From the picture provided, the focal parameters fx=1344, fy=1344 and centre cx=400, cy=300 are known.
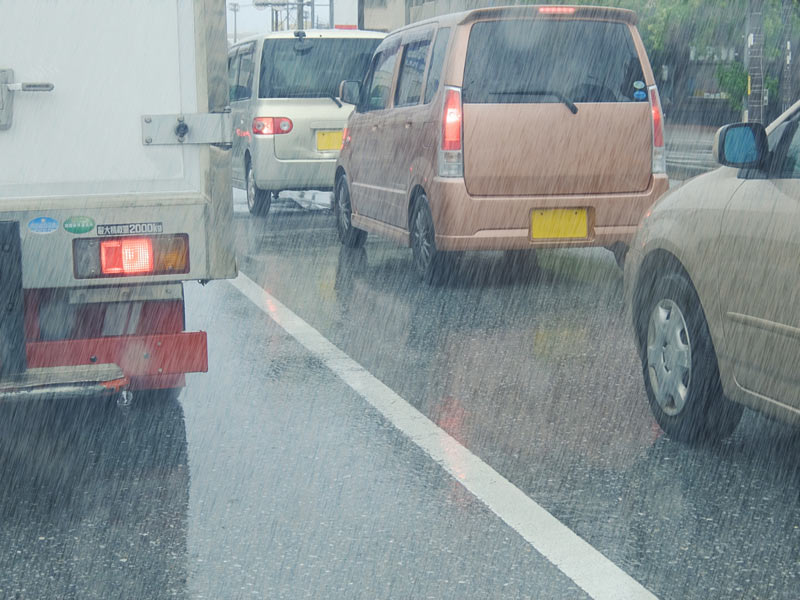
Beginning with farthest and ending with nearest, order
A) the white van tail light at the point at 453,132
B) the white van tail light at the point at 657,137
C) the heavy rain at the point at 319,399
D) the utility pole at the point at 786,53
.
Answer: the utility pole at the point at 786,53
the white van tail light at the point at 657,137
the white van tail light at the point at 453,132
the heavy rain at the point at 319,399

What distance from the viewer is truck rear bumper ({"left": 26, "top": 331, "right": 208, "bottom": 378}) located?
5.16 metres

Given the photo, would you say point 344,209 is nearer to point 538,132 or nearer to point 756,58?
point 538,132

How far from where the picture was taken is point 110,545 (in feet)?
13.9

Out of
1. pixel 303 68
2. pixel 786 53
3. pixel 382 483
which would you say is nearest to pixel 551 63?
pixel 382 483

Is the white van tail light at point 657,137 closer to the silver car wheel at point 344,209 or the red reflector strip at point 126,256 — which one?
the silver car wheel at point 344,209

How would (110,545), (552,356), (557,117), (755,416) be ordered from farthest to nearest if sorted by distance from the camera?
(557,117), (552,356), (755,416), (110,545)

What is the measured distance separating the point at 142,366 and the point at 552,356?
2585mm

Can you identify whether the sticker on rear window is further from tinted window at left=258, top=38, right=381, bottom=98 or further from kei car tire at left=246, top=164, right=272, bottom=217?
kei car tire at left=246, top=164, right=272, bottom=217

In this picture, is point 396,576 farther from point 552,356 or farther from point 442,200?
point 442,200

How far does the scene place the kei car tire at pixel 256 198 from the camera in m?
15.2

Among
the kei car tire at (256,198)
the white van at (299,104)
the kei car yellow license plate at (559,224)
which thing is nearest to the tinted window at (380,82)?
the kei car yellow license plate at (559,224)

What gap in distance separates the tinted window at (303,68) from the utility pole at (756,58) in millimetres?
10719

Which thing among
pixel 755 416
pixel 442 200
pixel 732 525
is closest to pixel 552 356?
pixel 755 416

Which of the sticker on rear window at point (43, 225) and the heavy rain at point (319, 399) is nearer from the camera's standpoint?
the heavy rain at point (319, 399)
